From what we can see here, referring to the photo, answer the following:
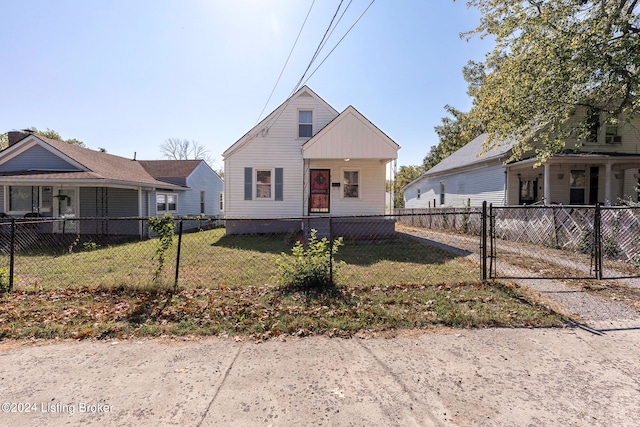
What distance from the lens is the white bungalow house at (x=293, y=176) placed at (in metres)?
12.9

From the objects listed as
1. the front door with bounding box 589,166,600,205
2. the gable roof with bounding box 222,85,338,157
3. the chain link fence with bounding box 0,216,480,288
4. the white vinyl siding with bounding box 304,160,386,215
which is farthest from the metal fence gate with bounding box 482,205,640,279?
the gable roof with bounding box 222,85,338,157

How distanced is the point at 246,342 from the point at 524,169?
16273 millimetres

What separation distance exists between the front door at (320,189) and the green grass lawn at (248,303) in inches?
232

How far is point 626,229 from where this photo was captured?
313 inches

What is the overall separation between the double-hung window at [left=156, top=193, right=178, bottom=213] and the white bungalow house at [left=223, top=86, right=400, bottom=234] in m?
6.76

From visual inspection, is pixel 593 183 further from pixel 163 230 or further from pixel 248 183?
pixel 163 230

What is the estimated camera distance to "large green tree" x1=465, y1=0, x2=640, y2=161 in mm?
10258

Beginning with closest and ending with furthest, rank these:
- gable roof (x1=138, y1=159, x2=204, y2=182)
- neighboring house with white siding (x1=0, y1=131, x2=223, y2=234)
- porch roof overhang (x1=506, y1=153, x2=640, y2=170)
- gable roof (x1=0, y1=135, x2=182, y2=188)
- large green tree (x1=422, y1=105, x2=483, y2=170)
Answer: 1. porch roof overhang (x1=506, y1=153, x2=640, y2=170)
2. gable roof (x1=0, y1=135, x2=182, y2=188)
3. neighboring house with white siding (x1=0, y1=131, x2=223, y2=234)
4. gable roof (x1=138, y1=159, x2=204, y2=182)
5. large green tree (x1=422, y1=105, x2=483, y2=170)

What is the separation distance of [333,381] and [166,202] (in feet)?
60.4

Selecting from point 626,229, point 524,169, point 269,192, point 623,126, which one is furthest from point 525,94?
point 269,192

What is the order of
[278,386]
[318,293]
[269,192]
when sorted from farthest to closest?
[269,192]
[318,293]
[278,386]

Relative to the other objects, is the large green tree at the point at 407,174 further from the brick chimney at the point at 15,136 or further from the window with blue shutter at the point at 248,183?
the brick chimney at the point at 15,136

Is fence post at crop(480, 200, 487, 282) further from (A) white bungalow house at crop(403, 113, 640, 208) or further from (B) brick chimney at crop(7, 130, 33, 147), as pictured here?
(B) brick chimney at crop(7, 130, 33, 147)

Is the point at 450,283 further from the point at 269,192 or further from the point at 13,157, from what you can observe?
the point at 13,157
